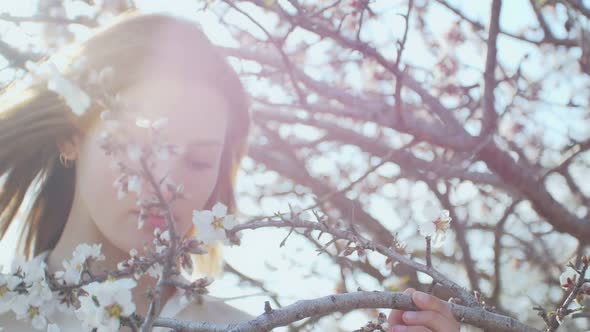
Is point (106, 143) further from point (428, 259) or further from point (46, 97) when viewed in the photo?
point (46, 97)

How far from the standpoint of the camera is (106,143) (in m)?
0.55

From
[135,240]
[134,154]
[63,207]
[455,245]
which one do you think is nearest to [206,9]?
[63,207]

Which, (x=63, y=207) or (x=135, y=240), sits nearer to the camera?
(x=135, y=240)

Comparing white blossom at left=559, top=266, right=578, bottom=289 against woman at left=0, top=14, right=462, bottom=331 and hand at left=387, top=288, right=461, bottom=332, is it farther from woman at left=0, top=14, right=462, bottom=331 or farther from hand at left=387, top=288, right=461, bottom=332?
woman at left=0, top=14, right=462, bottom=331

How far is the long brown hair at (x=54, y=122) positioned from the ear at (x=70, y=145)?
0.6 inches

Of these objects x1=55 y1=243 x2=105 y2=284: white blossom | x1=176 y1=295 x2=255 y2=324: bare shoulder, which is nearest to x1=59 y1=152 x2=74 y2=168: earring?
x1=176 y1=295 x2=255 y2=324: bare shoulder

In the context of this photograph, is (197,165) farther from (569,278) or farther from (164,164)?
(569,278)

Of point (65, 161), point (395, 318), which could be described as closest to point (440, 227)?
point (395, 318)

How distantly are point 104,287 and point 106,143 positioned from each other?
0.19 metres

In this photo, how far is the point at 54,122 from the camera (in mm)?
1481

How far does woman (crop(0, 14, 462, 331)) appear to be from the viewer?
1336 millimetres

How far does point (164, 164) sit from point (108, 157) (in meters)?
0.14

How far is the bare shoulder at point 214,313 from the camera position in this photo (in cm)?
161

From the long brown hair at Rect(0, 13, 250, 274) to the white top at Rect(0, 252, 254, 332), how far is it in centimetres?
14
